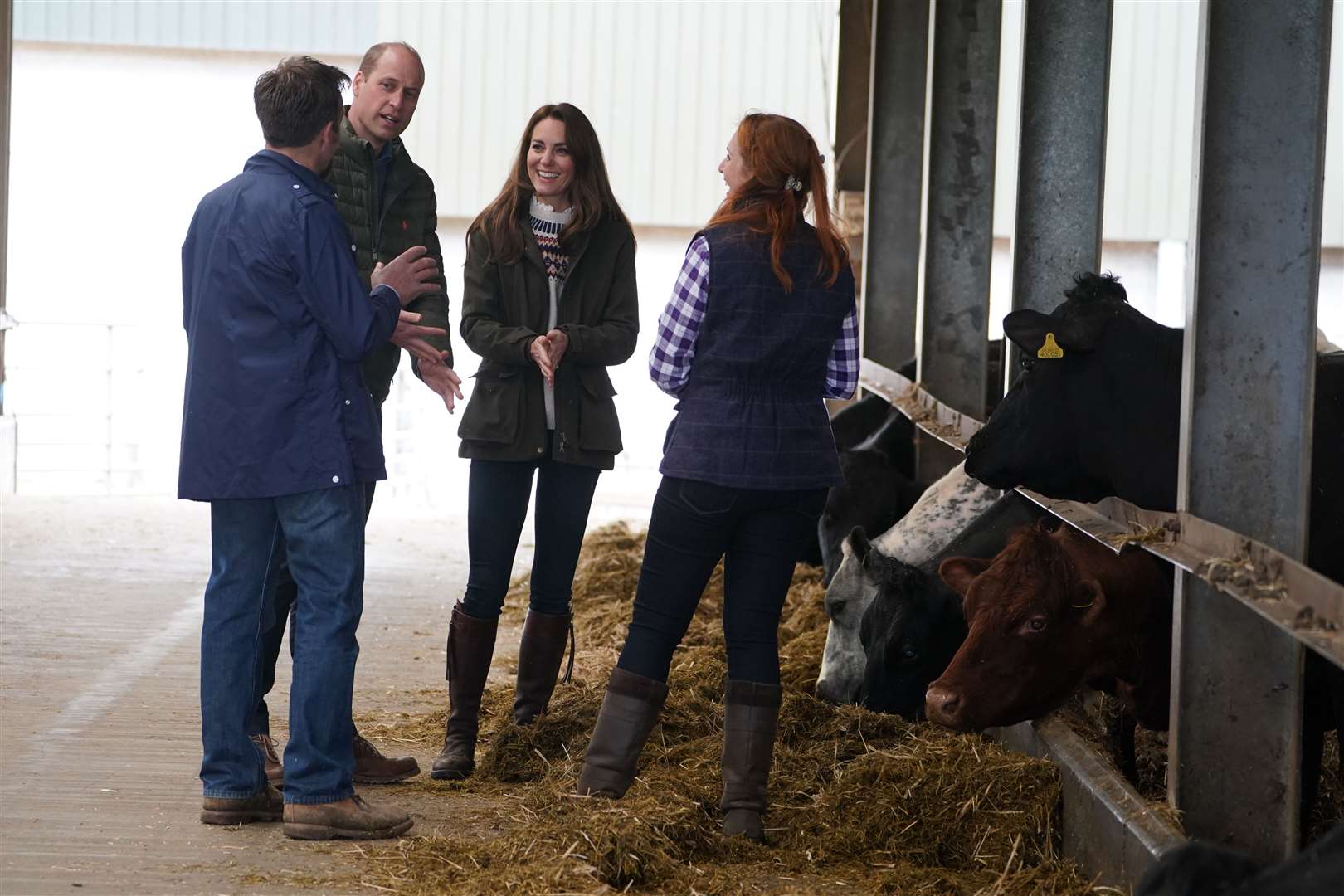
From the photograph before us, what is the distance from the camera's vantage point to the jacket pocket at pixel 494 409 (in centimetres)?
469

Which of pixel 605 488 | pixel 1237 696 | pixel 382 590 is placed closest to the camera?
pixel 1237 696

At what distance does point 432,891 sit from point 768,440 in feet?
4.37

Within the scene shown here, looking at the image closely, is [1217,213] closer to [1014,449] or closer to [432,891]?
[1014,449]

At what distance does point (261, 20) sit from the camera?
19.4 meters

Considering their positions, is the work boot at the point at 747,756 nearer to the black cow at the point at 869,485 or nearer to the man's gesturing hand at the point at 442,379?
the man's gesturing hand at the point at 442,379

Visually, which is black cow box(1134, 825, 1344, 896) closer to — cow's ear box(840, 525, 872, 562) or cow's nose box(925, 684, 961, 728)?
cow's nose box(925, 684, 961, 728)

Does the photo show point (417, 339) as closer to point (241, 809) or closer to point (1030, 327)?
point (241, 809)

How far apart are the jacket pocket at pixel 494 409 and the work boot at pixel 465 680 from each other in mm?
544

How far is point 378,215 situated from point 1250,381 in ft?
8.12

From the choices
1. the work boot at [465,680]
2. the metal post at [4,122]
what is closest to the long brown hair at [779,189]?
the work boot at [465,680]

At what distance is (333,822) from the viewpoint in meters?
4.02

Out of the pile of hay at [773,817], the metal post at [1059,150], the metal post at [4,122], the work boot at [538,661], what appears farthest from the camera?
the metal post at [4,122]

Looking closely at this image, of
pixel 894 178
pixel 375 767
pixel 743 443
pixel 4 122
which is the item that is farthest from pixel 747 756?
pixel 4 122

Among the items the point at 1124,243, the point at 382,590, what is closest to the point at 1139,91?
the point at 1124,243
